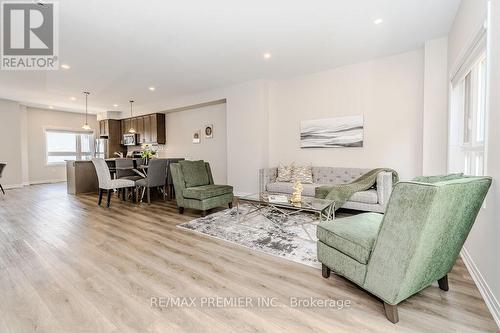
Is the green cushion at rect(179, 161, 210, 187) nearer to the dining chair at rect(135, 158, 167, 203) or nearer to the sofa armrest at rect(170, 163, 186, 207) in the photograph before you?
the sofa armrest at rect(170, 163, 186, 207)

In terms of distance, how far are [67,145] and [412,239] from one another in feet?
35.7

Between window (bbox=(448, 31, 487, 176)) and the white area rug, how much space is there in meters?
1.75

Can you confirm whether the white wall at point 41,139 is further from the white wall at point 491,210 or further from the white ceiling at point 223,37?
the white wall at point 491,210

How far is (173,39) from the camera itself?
10.9 ft

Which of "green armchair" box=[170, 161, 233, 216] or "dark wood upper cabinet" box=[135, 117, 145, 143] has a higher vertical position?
"dark wood upper cabinet" box=[135, 117, 145, 143]

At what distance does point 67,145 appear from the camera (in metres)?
8.95

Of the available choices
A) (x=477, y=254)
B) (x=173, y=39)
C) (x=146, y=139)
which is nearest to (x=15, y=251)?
(x=173, y=39)

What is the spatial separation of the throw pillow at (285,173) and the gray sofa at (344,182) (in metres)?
0.11

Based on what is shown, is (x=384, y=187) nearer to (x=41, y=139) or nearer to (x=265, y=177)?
(x=265, y=177)

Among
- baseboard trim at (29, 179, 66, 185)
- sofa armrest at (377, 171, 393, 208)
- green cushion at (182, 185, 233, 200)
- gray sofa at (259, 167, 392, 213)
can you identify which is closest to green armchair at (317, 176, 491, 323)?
gray sofa at (259, 167, 392, 213)

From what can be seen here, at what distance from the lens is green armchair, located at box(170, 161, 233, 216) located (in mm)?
3859

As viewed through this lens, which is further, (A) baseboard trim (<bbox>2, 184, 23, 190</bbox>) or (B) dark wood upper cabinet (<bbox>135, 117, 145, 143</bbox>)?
(B) dark wood upper cabinet (<bbox>135, 117, 145, 143</bbox>)

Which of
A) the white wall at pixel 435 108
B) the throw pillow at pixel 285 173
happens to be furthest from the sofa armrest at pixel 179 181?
the white wall at pixel 435 108

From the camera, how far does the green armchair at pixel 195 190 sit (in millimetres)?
3859
